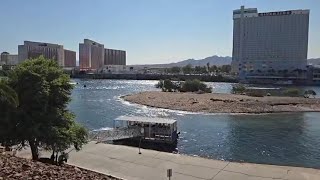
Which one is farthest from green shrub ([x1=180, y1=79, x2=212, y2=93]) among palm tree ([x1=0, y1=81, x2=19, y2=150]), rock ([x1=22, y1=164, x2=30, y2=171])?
rock ([x1=22, y1=164, x2=30, y2=171])

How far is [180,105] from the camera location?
81.8 meters

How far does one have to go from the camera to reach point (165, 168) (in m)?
25.6

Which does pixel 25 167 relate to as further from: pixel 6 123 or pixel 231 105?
pixel 231 105

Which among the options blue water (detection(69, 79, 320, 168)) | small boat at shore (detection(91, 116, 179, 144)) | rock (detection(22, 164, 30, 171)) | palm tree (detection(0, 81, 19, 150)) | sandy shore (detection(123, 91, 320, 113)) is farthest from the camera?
sandy shore (detection(123, 91, 320, 113))

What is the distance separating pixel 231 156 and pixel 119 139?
38.9 feet

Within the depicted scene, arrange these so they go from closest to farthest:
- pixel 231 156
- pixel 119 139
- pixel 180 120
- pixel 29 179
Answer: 1. pixel 29 179
2. pixel 231 156
3. pixel 119 139
4. pixel 180 120

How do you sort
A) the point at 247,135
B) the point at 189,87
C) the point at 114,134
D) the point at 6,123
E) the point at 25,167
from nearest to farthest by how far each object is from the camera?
the point at 25,167
the point at 6,123
the point at 114,134
the point at 247,135
the point at 189,87

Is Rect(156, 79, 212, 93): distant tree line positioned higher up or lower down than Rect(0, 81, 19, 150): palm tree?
lower down

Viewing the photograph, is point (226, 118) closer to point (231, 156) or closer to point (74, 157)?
point (231, 156)

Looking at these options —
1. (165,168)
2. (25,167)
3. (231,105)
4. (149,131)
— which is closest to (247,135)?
(149,131)

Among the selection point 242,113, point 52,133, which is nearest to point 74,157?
point 52,133

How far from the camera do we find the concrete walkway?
2398 centimetres

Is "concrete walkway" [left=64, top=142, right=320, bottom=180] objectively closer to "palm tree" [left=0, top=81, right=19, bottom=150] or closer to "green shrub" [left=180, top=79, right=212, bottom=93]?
"palm tree" [left=0, top=81, right=19, bottom=150]

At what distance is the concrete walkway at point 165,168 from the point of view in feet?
78.7
